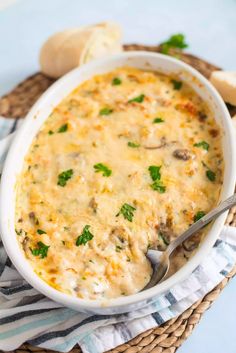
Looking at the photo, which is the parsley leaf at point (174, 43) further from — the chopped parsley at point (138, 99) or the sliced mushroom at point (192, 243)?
the sliced mushroom at point (192, 243)

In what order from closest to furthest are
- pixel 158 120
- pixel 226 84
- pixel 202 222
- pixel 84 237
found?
pixel 202 222 → pixel 84 237 → pixel 158 120 → pixel 226 84

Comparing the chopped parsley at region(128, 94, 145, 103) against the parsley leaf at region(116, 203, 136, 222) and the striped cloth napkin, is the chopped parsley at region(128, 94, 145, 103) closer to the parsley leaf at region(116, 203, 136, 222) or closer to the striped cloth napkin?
the parsley leaf at region(116, 203, 136, 222)

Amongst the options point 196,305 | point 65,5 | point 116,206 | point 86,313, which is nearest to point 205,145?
point 116,206

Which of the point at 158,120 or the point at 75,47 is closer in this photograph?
the point at 158,120

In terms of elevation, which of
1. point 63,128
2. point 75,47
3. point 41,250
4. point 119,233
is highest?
point 75,47

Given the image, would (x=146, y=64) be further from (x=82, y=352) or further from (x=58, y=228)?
(x=82, y=352)

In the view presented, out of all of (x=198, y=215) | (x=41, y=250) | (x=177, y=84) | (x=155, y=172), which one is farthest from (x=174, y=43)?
(x=41, y=250)

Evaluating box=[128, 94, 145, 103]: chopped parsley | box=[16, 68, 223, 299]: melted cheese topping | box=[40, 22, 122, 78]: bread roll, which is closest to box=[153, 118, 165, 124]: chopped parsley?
box=[16, 68, 223, 299]: melted cheese topping

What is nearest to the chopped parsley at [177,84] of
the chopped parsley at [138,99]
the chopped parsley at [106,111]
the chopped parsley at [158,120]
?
the chopped parsley at [138,99]

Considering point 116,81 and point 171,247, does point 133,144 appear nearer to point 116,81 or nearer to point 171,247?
point 116,81
